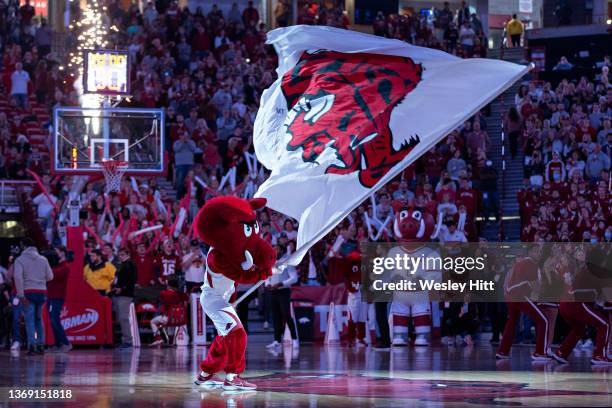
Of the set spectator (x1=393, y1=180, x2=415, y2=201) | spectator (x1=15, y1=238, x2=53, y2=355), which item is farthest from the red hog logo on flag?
spectator (x1=393, y1=180, x2=415, y2=201)

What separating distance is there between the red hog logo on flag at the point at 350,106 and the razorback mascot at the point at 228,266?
1.28 meters

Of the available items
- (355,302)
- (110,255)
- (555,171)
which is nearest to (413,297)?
(355,302)

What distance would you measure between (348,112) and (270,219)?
1269 cm

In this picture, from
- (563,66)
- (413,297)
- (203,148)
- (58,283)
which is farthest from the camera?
(563,66)

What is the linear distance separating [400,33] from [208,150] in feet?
40.9

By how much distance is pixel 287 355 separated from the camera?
797 inches

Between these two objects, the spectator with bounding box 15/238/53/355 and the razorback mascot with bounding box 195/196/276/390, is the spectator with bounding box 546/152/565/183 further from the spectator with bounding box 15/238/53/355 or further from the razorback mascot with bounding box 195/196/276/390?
the razorback mascot with bounding box 195/196/276/390

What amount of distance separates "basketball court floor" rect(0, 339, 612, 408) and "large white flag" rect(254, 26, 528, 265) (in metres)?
1.80

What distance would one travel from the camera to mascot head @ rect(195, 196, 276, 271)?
1333cm

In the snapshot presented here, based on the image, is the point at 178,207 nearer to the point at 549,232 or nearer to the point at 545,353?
the point at 549,232

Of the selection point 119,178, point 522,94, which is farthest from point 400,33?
point 119,178

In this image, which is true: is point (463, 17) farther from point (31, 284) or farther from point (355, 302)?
point (31, 284)

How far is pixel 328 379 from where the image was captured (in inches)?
→ 594

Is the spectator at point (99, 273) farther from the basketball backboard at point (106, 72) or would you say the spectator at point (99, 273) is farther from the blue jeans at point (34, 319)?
the basketball backboard at point (106, 72)
